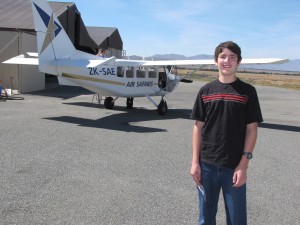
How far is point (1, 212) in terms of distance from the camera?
462 centimetres

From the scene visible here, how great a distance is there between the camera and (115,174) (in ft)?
21.5

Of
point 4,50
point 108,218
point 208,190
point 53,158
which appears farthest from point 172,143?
point 4,50

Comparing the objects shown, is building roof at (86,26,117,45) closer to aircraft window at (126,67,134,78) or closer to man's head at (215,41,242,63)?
aircraft window at (126,67,134,78)

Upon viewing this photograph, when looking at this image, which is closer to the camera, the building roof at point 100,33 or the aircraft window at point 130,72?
the aircraft window at point 130,72

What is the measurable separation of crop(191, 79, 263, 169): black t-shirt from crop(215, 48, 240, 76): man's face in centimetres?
11

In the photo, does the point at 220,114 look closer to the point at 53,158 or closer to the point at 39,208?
the point at 39,208

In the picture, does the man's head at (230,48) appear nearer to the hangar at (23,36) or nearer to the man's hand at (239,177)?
the man's hand at (239,177)

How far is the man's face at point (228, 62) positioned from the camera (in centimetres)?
327

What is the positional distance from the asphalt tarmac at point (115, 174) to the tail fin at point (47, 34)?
7.98ft

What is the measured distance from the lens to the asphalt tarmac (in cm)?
479

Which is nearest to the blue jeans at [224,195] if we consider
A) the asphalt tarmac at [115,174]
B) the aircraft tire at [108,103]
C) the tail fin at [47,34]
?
the asphalt tarmac at [115,174]

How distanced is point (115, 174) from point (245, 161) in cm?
370

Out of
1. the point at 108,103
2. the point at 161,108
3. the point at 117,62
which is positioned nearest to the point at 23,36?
the point at 108,103

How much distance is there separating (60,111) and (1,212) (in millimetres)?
9935
